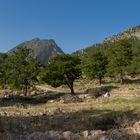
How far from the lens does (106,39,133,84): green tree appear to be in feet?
277

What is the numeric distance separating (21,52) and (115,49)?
25.7 m

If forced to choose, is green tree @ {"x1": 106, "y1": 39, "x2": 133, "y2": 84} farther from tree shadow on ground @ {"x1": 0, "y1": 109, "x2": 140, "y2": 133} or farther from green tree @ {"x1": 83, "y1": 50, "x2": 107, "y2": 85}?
tree shadow on ground @ {"x1": 0, "y1": 109, "x2": 140, "y2": 133}

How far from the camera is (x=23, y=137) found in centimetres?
1445

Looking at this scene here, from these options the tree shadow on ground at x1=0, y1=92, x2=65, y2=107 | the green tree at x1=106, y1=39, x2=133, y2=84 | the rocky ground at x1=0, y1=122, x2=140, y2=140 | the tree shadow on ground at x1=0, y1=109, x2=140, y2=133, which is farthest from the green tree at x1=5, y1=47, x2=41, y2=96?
the rocky ground at x1=0, y1=122, x2=140, y2=140

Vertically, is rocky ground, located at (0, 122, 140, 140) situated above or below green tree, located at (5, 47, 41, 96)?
below

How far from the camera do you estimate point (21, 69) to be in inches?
2844

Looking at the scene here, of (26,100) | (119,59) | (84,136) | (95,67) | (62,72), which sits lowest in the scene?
(84,136)

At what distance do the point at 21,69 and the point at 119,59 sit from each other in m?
24.8

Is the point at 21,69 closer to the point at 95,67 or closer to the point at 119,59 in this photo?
the point at 95,67

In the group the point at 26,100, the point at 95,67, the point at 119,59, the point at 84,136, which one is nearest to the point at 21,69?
the point at 26,100

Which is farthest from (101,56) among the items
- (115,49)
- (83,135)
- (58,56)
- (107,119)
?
(83,135)

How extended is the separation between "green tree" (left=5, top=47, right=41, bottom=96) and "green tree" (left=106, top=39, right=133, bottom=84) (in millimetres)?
18740

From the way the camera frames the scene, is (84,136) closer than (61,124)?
Yes

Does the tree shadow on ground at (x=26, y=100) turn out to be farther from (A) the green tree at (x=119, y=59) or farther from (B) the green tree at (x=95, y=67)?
(A) the green tree at (x=119, y=59)
